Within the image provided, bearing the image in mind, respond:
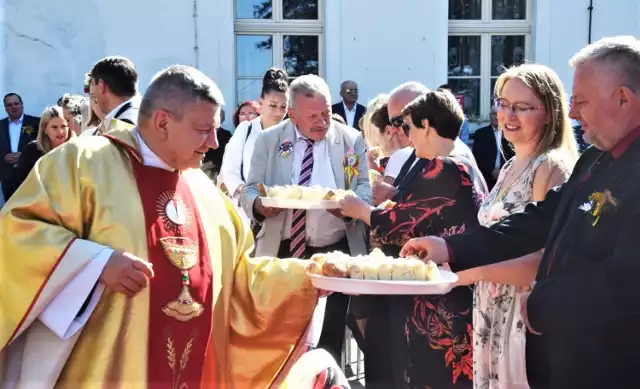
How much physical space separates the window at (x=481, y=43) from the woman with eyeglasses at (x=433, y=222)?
7934 millimetres

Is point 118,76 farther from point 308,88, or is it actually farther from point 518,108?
point 518,108

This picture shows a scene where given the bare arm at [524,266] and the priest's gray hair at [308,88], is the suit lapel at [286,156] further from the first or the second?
the bare arm at [524,266]

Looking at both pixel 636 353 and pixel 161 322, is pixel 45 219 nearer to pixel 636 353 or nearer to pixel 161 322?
pixel 161 322

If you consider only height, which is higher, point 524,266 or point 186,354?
point 524,266

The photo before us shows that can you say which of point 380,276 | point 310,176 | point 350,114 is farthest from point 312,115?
point 350,114

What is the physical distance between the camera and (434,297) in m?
3.90

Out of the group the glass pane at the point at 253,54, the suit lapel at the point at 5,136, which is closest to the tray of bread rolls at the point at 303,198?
the suit lapel at the point at 5,136

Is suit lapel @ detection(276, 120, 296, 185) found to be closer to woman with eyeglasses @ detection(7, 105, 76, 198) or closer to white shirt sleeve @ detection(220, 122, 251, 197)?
white shirt sleeve @ detection(220, 122, 251, 197)

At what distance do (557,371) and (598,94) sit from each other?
874mm

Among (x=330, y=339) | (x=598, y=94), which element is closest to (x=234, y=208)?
(x=598, y=94)

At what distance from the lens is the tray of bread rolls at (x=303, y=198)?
14.3 feet

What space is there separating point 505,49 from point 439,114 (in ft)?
28.0

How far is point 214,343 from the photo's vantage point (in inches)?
122

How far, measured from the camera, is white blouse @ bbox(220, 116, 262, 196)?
19.8 ft
